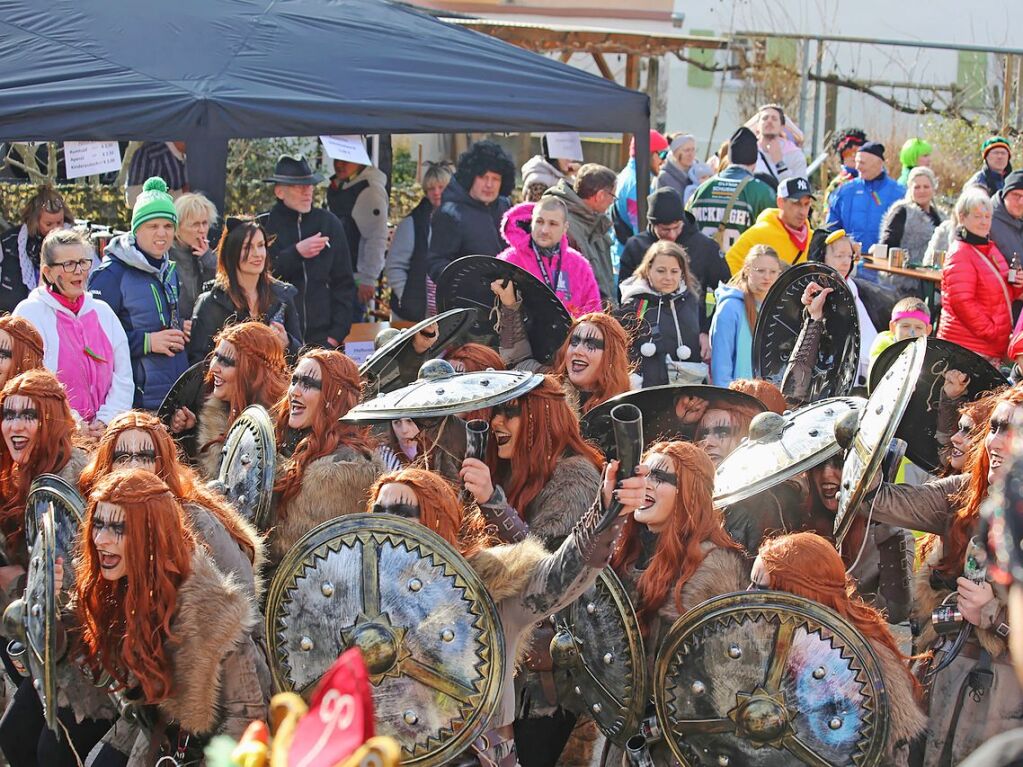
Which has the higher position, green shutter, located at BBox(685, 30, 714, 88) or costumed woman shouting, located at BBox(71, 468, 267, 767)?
green shutter, located at BBox(685, 30, 714, 88)

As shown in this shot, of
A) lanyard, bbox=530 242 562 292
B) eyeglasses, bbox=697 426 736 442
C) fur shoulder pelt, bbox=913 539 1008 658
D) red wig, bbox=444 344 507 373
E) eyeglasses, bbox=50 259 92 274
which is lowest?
fur shoulder pelt, bbox=913 539 1008 658

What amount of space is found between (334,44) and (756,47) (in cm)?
1169

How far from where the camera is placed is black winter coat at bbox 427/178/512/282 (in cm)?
885

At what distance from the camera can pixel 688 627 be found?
12.4 ft

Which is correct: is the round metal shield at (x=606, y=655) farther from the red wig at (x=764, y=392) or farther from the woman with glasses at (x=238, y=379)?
the woman with glasses at (x=238, y=379)

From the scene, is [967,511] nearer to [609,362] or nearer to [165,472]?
[609,362]

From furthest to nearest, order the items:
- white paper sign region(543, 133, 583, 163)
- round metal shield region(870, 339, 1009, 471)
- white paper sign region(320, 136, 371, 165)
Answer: white paper sign region(543, 133, 583, 163) → white paper sign region(320, 136, 371, 165) → round metal shield region(870, 339, 1009, 471)

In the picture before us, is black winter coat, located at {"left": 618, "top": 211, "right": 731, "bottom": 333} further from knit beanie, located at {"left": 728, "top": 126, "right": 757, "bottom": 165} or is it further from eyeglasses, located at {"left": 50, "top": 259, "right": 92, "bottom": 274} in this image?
eyeglasses, located at {"left": 50, "top": 259, "right": 92, "bottom": 274}

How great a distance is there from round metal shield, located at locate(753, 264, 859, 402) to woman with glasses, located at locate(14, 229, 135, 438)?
9.35 ft

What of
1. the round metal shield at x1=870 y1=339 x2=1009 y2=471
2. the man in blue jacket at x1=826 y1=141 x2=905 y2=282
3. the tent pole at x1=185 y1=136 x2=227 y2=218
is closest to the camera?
the round metal shield at x1=870 y1=339 x2=1009 y2=471

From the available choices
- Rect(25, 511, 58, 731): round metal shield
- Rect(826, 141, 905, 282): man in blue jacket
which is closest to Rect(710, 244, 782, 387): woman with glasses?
Rect(25, 511, 58, 731): round metal shield

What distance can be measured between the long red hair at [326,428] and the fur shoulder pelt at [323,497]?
0.04 metres

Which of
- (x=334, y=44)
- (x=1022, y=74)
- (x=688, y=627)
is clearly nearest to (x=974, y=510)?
(x=688, y=627)

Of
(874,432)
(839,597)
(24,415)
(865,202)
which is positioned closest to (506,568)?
(839,597)
